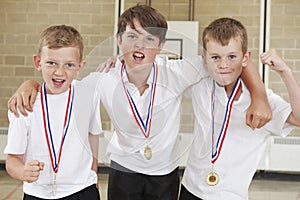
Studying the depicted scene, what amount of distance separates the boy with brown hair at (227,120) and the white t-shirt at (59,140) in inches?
14.3

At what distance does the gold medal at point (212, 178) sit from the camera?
1915 millimetres

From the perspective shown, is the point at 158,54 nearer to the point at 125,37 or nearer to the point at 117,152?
the point at 125,37

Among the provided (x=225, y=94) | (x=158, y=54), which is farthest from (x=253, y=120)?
(x=158, y=54)

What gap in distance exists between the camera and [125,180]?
6.55 feet

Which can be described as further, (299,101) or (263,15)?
(263,15)

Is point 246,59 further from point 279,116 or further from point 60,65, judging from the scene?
point 60,65

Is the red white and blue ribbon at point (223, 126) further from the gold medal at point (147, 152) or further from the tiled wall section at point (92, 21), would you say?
the tiled wall section at point (92, 21)

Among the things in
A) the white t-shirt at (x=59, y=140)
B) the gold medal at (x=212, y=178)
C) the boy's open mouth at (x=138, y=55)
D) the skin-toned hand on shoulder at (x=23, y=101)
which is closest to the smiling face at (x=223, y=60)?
the boy's open mouth at (x=138, y=55)

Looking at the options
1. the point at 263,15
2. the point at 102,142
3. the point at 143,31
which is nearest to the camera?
the point at 143,31

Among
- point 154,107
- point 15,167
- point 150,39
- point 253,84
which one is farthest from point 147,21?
point 15,167

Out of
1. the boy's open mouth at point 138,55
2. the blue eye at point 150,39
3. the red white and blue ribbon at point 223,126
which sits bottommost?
the red white and blue ribbon at point 223,126

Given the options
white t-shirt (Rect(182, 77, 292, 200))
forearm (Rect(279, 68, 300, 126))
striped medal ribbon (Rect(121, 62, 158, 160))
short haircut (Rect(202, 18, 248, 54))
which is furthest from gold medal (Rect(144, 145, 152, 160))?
forearm (Rect(279, 68, 300, 126))

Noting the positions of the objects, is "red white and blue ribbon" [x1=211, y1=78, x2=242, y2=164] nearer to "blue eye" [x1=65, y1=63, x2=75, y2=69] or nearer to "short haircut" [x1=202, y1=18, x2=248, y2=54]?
"short haircut" [x1=202, y1=18, x2=248, y2=54]

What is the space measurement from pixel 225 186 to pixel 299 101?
38cm
